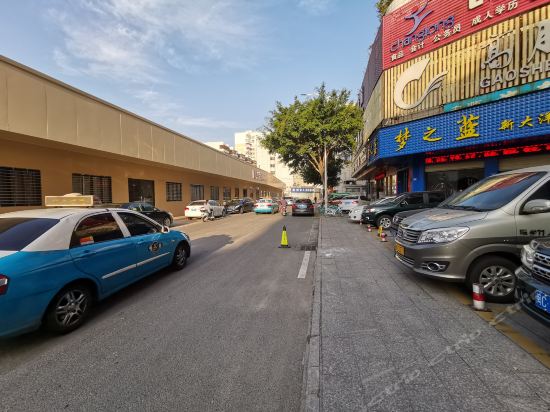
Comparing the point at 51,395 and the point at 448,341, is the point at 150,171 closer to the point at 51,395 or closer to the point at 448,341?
the point at 51,395

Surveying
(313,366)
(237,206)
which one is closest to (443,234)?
(313,366)

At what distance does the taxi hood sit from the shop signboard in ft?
39.8

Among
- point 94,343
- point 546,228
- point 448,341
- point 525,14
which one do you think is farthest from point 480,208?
point 525,14

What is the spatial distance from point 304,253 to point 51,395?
6392 mm

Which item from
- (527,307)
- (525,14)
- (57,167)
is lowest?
(527,307)

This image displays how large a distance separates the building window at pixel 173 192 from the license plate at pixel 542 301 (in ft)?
71.4

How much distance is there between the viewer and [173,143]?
18.6 m

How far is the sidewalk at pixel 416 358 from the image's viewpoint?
218 centimetres


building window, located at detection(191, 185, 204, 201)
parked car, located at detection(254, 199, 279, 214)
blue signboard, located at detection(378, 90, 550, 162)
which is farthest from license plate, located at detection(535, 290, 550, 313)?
building window, located at detection(191, 185, 204, 201)

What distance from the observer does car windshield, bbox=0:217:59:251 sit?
326 centimetres

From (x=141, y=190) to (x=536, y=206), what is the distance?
19517 mm

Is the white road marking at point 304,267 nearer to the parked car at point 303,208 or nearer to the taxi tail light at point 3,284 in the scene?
the taxi tail light at point 3,284

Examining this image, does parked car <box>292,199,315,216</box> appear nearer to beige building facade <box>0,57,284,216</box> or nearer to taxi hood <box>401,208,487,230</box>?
beige building facade <box>0,57,284,216</box>

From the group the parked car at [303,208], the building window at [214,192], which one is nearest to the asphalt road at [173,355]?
the parked car at [303,208]
